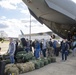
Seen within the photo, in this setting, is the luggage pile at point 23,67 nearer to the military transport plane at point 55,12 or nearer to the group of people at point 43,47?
the group of people at point 43,47

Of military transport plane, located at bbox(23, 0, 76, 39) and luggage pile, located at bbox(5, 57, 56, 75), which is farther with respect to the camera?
military transport plane, located at bbox(23, 0, 76, 39)

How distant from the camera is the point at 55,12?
20.5m

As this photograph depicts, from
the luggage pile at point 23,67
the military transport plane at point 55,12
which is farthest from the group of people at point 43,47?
the military transport plane at point 55,12

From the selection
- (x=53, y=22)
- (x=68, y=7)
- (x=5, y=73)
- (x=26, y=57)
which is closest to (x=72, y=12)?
(x=68, y=7)

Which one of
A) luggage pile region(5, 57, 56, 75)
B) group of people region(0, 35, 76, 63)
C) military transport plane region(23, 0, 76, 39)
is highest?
military transport plane region(23, 0, 76, 39)

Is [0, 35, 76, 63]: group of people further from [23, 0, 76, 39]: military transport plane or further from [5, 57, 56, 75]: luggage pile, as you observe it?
[23, 0, 76, 39]: military transport plane

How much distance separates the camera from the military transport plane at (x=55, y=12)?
19.4 metres

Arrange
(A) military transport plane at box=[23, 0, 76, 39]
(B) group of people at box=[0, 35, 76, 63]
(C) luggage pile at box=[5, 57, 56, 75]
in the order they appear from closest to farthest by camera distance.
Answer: (C) luggage pile at box=[5, 57, 56, 75] < (B) group of people at box=[0, 35, 76, 63] < (A) military transport plane at box=[23, 0, 76, 39]

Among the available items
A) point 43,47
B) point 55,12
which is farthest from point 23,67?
point 55,12

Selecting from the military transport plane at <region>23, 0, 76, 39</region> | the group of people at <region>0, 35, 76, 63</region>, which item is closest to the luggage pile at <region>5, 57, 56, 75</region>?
the group of people at <region>0, 35, 76, 63</region>

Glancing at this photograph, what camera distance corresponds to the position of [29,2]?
19.7m

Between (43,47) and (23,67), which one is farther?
(43,47)

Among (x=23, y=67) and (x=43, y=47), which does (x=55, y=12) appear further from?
(x=23, y=67)

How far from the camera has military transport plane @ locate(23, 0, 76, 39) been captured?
63.5 feet
